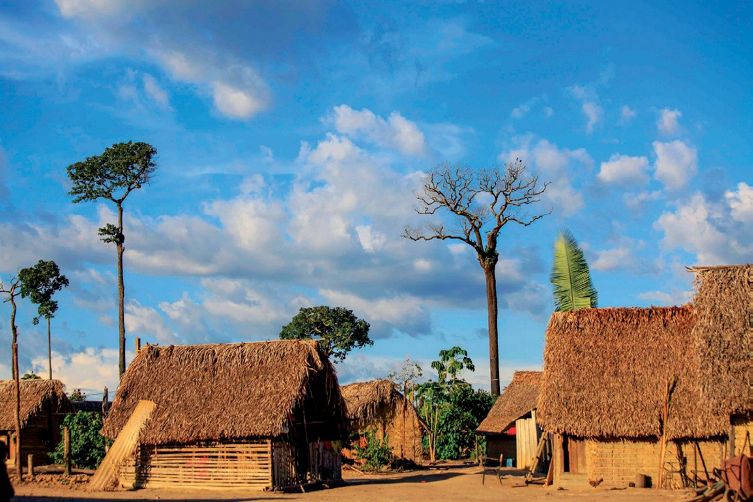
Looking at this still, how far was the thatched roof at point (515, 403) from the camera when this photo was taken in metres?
27.9

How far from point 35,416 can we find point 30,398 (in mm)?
682

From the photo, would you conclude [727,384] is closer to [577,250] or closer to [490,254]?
[577,250]

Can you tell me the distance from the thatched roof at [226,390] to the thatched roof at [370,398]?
644cm

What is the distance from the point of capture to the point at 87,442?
2388cm

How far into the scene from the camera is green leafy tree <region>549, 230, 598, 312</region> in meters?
28.4

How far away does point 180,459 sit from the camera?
20172 millimetres

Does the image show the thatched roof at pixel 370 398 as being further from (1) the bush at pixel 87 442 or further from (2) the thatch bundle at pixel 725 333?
(2) the thatch bundle at pixel 725 333

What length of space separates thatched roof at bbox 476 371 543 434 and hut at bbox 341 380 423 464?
2843mm

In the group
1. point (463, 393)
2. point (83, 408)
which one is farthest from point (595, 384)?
point (83, 408)

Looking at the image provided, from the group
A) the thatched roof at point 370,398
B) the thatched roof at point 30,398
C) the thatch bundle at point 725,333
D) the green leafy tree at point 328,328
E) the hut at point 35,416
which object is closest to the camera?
the thatch bundle at point 725,333

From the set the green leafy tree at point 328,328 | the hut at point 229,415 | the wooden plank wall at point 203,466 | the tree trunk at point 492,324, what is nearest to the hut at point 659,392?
the hut at point 229,415

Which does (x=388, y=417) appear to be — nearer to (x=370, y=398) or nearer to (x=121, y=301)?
(x=370, y=398)

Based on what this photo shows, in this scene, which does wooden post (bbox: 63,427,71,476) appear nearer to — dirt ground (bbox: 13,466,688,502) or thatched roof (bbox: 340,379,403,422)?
dirt ground (bbox: 13,466,688,502)

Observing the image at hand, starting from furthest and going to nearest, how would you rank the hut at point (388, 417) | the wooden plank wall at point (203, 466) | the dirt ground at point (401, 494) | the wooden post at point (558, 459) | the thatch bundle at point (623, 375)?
the hut at point (388, 417), the wooden plank wall at point (203, 466), the wooden post at point (558, 459), the thatch bundle at point (623, 375), the dirt ground at point (401, 494)
